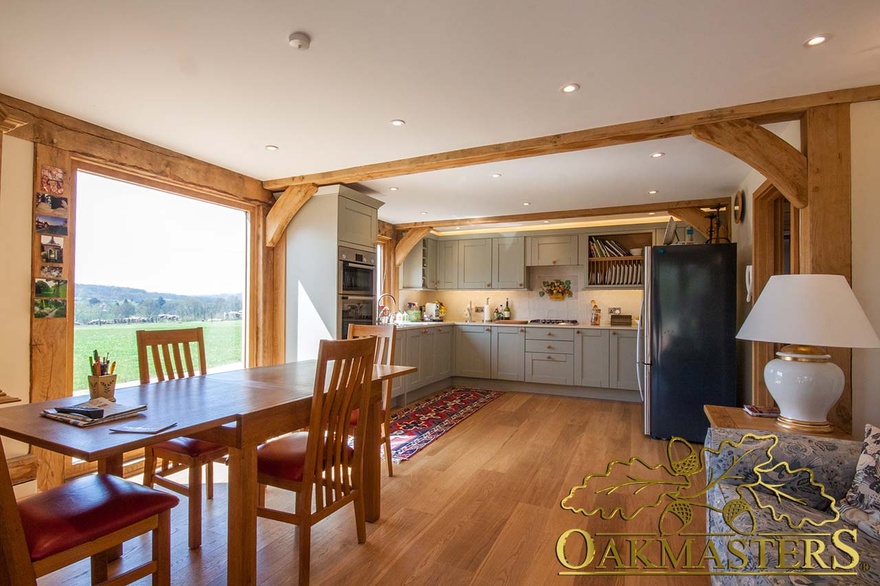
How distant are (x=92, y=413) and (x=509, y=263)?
213 inches

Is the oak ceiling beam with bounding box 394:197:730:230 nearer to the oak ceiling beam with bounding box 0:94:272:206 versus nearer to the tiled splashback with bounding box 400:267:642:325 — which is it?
the tiled splashback with bounding box 400:267:642:325

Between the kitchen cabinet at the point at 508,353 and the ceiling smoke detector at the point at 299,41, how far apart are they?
453 cm

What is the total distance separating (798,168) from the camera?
2496 mm

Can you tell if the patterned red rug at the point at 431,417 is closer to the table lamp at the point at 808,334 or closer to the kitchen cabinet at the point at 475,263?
the kitchen cabinet at the point at 475,263

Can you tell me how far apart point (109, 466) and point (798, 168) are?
12.4 ft

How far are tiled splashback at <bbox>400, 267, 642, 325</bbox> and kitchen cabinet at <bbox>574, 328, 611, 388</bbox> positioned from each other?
0.72 m

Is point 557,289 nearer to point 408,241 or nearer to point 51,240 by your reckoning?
point 408,241

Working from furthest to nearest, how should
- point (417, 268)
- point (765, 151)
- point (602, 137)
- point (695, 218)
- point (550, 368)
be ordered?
point (417, 268)
point (550, 368)
point (695, 218)
point (602, 137)
point (765, 151)

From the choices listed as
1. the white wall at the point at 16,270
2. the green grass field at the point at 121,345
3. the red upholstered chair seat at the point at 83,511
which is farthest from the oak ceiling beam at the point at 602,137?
the red upholstered chair seat at the point at 83,511

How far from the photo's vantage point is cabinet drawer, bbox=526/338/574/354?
565 cm

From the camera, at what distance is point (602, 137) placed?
2.95 metres

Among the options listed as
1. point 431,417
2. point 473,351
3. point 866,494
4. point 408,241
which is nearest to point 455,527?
point 866,494

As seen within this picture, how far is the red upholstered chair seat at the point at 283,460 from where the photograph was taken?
191 centimetres

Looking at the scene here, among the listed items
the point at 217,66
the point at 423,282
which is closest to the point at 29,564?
the point at 217,66
